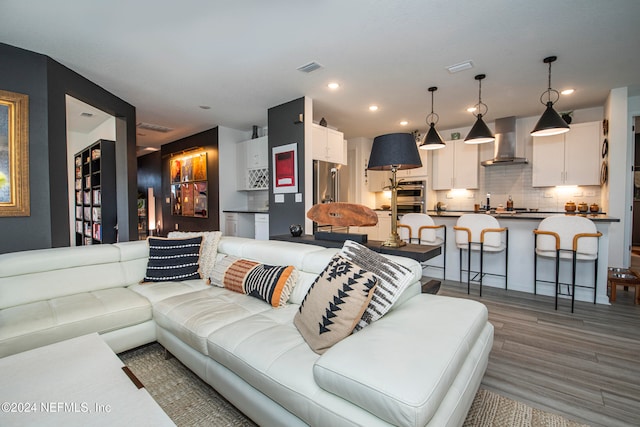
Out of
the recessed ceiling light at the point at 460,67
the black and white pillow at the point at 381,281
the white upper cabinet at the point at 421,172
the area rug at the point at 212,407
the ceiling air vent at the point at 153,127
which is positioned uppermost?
the ceiling air vent at the point at 153,127

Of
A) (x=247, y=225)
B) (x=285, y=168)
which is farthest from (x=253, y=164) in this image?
(x=285, y=168)

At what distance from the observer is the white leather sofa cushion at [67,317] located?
173 centimetres

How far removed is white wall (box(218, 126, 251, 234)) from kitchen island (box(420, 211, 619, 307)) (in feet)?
13.6

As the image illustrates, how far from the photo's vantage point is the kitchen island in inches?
134

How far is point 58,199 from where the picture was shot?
3242mm

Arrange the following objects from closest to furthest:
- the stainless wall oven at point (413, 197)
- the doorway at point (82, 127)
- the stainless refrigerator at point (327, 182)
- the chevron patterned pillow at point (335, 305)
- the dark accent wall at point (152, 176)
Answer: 1. the chevron patterned pillow at point (335, 305)
2. the stainless refrigerator at point (327, 182)
3. the doorway at point (82, 127)
4. the stainless wall oven at point (413, 197)
5. the dark accent wall at point (152, 176)

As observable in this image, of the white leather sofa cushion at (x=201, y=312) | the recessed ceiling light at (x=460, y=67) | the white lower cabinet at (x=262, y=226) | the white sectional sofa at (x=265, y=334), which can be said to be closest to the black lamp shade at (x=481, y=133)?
the recessed ceiling light at (x=460, y=67)

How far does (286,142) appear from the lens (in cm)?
466

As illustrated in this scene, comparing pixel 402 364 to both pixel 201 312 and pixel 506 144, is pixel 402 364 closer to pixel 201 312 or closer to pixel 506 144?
pixel 201 312

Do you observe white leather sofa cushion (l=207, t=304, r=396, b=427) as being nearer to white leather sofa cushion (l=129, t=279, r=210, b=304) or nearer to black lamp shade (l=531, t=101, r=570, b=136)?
white leather sofa cushion (l=129, t=279, r=210, b=304)

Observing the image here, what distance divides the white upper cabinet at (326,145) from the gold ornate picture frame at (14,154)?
3259 mm

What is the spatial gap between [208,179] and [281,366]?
226 inches

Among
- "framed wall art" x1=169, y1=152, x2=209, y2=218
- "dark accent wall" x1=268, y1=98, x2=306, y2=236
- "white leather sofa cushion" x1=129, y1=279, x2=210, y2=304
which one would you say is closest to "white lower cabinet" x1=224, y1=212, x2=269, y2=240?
"dark accent wall" x1=268, y1=98, x2=306, y2=236

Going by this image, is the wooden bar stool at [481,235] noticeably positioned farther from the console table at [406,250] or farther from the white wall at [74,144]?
the white wall at [74,144]
